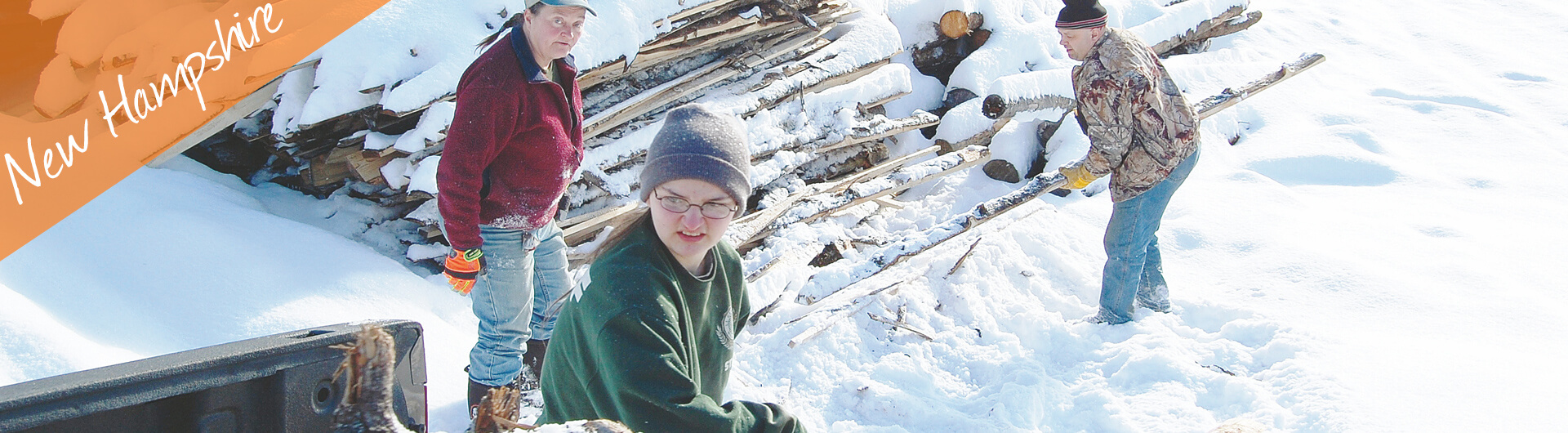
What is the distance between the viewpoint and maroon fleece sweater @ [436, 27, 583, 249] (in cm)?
302

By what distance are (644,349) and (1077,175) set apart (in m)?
3.70

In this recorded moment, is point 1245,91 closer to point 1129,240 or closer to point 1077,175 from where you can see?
point 1077,175

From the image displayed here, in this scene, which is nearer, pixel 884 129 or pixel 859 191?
pixel 859 191

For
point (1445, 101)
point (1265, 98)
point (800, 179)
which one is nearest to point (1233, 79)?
point (1265, 98)

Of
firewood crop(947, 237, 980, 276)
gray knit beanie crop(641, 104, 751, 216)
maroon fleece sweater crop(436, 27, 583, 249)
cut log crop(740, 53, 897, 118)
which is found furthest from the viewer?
cut log crop(740, 53, 897, 118)

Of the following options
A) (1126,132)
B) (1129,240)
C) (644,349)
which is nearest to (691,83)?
(1126,132)

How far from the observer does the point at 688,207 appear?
72.8 inches

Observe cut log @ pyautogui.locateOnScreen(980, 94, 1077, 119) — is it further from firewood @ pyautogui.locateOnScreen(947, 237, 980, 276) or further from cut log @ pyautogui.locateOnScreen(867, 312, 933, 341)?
cut log @ pyautogui.locateOnScreen(867, 312, 933, 341)

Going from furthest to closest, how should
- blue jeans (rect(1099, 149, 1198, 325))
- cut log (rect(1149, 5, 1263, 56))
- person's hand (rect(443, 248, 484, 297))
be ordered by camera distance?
cut log (rect(1149, 5, 1263, 56)) → blue jeans (rect(1099, 149, 1198, 325)) → person's hand (rect(443, 248, 484, 297))

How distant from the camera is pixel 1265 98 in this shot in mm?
8328

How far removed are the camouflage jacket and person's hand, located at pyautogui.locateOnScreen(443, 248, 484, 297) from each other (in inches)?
117

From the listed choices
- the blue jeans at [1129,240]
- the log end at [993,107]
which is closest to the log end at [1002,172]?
the log end at [993,107]

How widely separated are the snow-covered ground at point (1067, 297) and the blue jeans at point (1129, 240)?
17 centimetres

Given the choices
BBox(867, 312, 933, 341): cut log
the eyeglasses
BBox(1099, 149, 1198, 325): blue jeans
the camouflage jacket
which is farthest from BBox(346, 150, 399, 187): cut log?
BBox(1099, 149, 1198, 325): blue jeans
